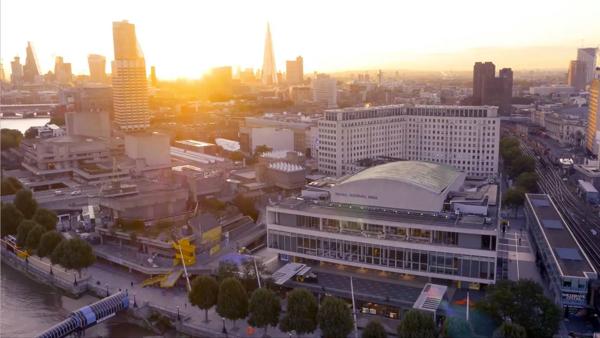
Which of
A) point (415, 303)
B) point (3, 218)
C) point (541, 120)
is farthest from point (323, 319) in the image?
point (541, 120)

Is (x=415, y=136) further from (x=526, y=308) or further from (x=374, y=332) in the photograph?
(x=374, y=332)

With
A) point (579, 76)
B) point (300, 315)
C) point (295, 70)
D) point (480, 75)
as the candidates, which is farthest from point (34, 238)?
point (295, 70)

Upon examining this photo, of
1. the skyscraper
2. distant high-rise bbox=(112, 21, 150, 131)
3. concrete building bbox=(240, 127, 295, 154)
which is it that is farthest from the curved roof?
the skyscraper

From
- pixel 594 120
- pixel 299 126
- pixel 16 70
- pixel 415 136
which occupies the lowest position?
pixel 415 136

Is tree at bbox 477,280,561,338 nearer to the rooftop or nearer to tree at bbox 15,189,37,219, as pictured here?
the rooftop

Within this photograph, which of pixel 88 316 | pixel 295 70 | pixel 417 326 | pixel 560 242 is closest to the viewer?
pixel 417 326

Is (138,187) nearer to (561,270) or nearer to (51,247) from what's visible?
(51,247)
